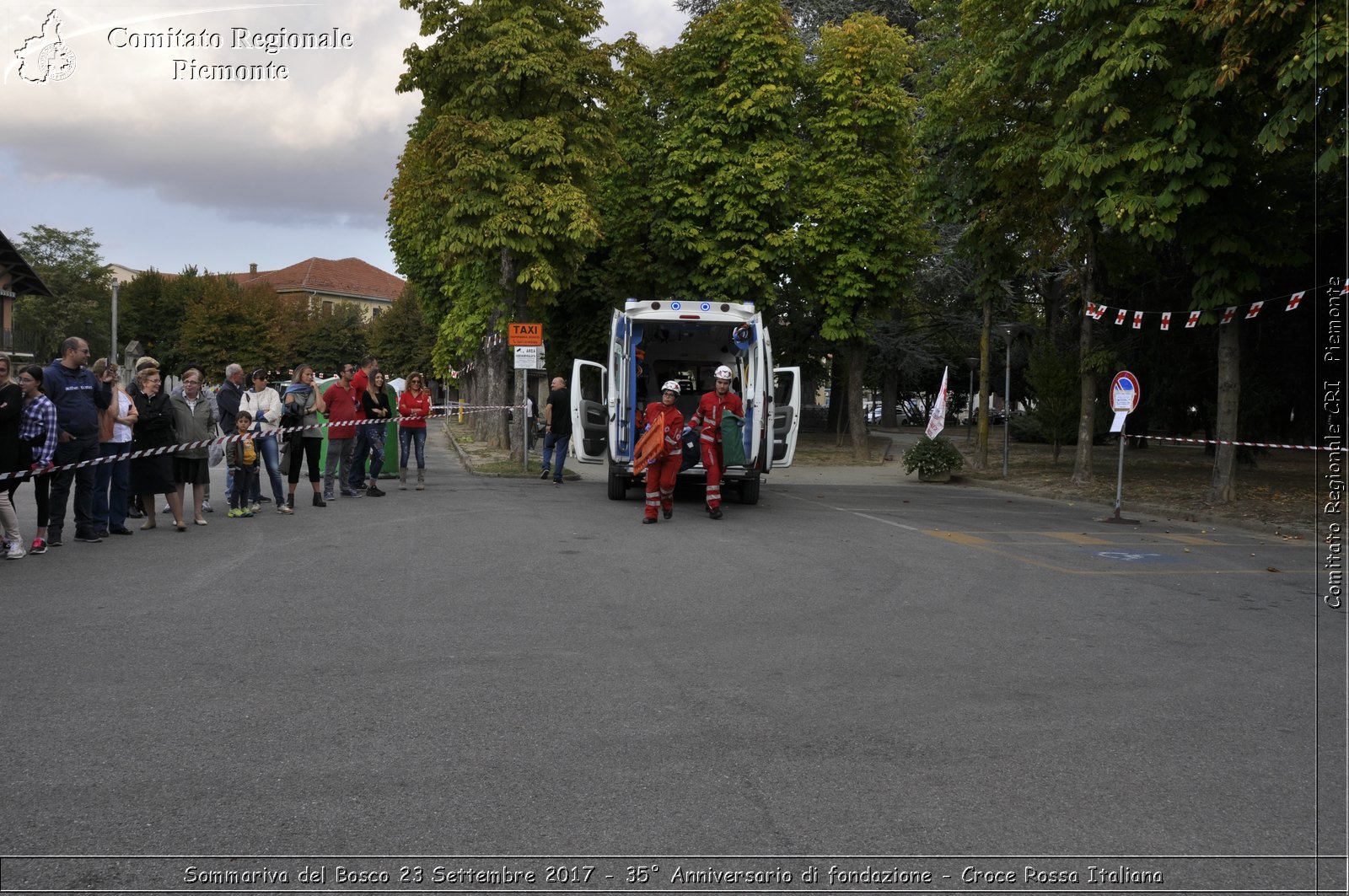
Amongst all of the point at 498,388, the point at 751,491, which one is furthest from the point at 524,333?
the point at 751,491

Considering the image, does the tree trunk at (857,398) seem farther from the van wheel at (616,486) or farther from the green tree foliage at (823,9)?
the van wheel at (616,486)

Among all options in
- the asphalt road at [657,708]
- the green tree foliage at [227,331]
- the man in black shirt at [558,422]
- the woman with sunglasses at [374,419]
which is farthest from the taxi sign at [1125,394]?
the green tree foliage at [227,331]

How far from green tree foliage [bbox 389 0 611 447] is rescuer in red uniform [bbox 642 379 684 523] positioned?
1049cm

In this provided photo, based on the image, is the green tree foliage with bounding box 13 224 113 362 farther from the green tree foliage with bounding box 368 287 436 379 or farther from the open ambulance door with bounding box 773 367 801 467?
the open ambulance door with bounding box 773 367 801 467

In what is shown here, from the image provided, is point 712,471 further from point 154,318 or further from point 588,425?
point 154,318

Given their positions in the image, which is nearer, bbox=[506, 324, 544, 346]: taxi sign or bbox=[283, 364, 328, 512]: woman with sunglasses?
bbox=[283, 364, 328, 512]: woman with sunglasses

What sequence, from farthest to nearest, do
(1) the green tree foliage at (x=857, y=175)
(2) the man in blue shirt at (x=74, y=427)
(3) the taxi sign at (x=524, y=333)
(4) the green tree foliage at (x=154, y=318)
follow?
(4) the green tree foliage at (x=154, y=318) < (1) the green tree foliage at (x=857, y=175) < (3) the taxi sign at (x=524, y=333) < (2) the man in blue shirt at (x=74, y=427)

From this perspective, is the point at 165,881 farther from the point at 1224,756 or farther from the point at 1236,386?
the point at 1236,386

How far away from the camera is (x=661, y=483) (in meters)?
15.0

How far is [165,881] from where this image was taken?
372 centimetres

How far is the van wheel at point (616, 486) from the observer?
17734 mm

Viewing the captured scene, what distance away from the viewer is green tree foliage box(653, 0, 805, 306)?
1155 inches

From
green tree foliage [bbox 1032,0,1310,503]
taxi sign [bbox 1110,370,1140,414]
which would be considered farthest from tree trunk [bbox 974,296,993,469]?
taxi sign [bbox 1110,370,1140,414]

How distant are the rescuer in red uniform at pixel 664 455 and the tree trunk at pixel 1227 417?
9544mm
